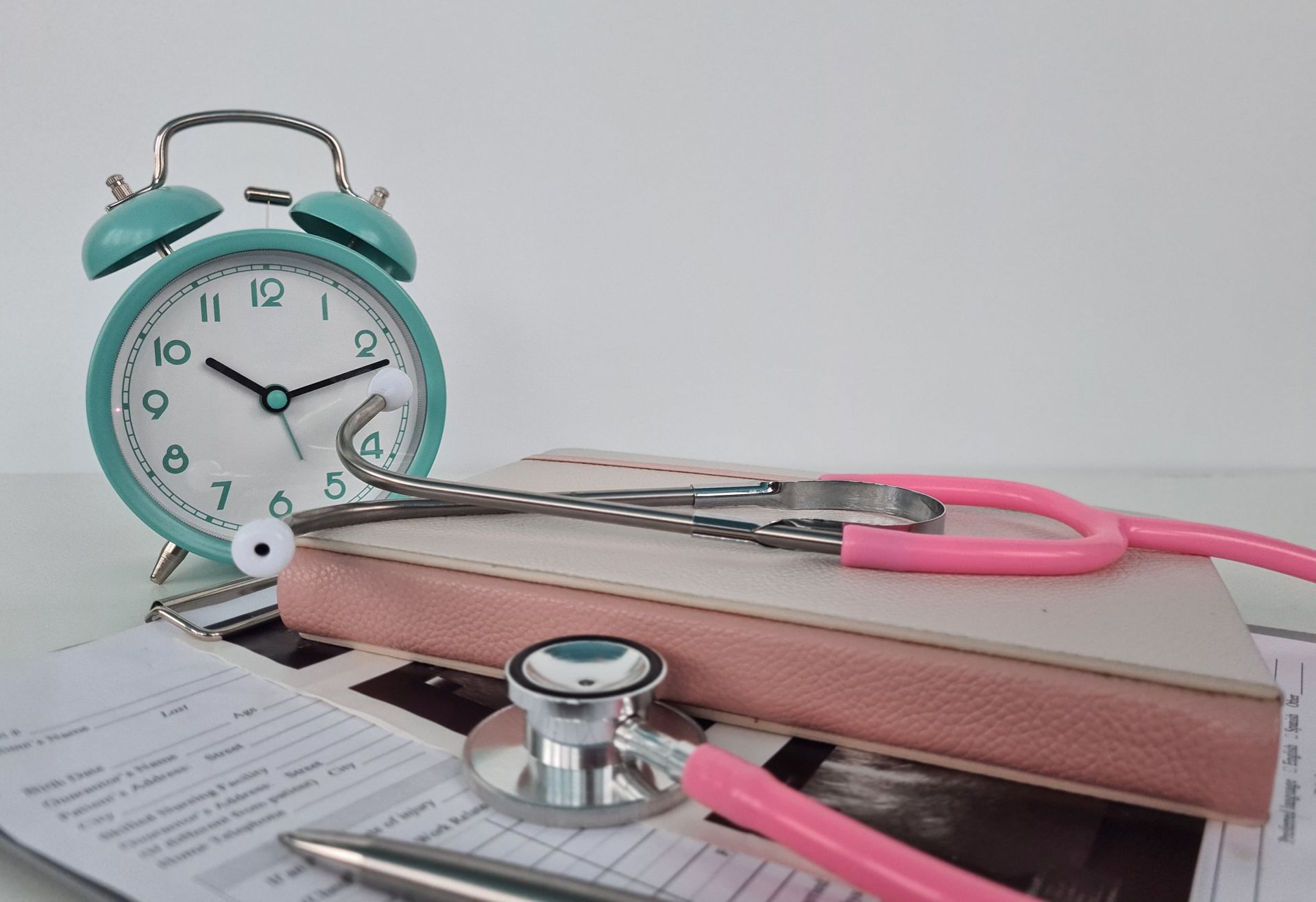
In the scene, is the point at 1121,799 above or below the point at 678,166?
below

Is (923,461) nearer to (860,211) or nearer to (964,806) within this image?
(860,211)

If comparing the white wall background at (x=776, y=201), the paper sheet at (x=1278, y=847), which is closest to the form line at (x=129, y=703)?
the paper sheet at (x=1278, y=847)

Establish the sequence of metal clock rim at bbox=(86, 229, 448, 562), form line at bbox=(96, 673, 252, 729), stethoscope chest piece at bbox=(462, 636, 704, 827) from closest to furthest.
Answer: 1. stethoscope chest piece at bbox=(462, 636, 704, 827)
2. form line at bbox=(96, 673, 252, 729)
3. metal clock rim at bbox=(86, 229, 448, 562)

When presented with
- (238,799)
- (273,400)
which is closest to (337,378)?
(273,400)

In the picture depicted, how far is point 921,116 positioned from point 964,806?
115 centimetres

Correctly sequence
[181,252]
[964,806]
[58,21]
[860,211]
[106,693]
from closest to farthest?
[964,806] → [106,693] → [181,252] → [58,21] → [860,211]

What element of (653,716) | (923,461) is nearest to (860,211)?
(923,461)

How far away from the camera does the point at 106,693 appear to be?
646mm

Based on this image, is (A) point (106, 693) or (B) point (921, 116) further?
(B) point (921, 116)

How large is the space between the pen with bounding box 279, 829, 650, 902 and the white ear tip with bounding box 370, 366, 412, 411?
0.48m

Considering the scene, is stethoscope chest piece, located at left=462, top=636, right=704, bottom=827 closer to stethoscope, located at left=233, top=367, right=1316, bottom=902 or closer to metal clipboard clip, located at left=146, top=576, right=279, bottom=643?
stethoscope, located at left=233, top=367, right=1316, bottom=902

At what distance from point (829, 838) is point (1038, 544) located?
1.02 feet

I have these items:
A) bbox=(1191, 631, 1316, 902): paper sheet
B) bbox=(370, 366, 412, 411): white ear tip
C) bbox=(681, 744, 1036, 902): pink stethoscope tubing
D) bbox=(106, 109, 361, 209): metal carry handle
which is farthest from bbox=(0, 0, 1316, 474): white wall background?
bbox=(681, 744, 1036, 902): pink stethoscope tubing

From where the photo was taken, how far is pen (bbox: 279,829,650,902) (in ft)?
1.37
